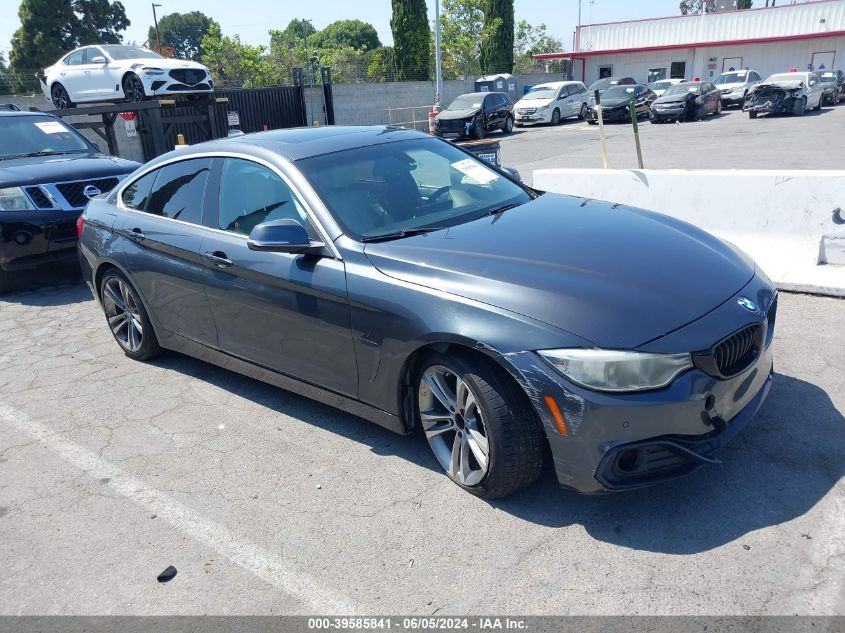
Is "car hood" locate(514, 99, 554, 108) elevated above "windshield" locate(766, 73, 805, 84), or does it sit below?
below

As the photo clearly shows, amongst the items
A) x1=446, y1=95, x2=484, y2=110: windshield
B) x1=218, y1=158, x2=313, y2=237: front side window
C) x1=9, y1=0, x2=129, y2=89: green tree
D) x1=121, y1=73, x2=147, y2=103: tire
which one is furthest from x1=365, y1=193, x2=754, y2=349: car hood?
x1=9, y1=0, x2=129, y2=89: green tree

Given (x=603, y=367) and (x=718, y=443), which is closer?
(x=603, y=367)

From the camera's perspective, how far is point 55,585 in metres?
3.04

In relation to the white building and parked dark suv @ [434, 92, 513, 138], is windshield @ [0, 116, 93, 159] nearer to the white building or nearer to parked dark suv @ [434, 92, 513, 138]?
parked dark suv @ [434, 92, 513, 138]

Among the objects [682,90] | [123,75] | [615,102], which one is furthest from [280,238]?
[682,90]

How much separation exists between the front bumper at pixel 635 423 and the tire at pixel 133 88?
46.5 ft

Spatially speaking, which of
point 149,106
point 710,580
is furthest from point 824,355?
point 149,106

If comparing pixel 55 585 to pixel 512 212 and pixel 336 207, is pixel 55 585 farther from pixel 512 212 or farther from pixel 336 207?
pixel 512 212

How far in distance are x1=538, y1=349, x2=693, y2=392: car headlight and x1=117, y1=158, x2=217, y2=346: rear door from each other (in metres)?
2.56

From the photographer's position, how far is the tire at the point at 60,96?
16281mm

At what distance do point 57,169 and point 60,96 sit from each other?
1024 centimetres

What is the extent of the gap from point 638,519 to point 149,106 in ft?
39.6

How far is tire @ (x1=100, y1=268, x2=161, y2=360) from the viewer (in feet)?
17.1

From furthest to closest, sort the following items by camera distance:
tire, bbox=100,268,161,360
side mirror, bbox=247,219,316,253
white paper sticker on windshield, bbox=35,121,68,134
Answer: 1. white paper sticker on windshield, bbox=35,121,68,134
2. tire, bbox=100,268,161,360
3. side mirror, bbox=247,219,316,253
